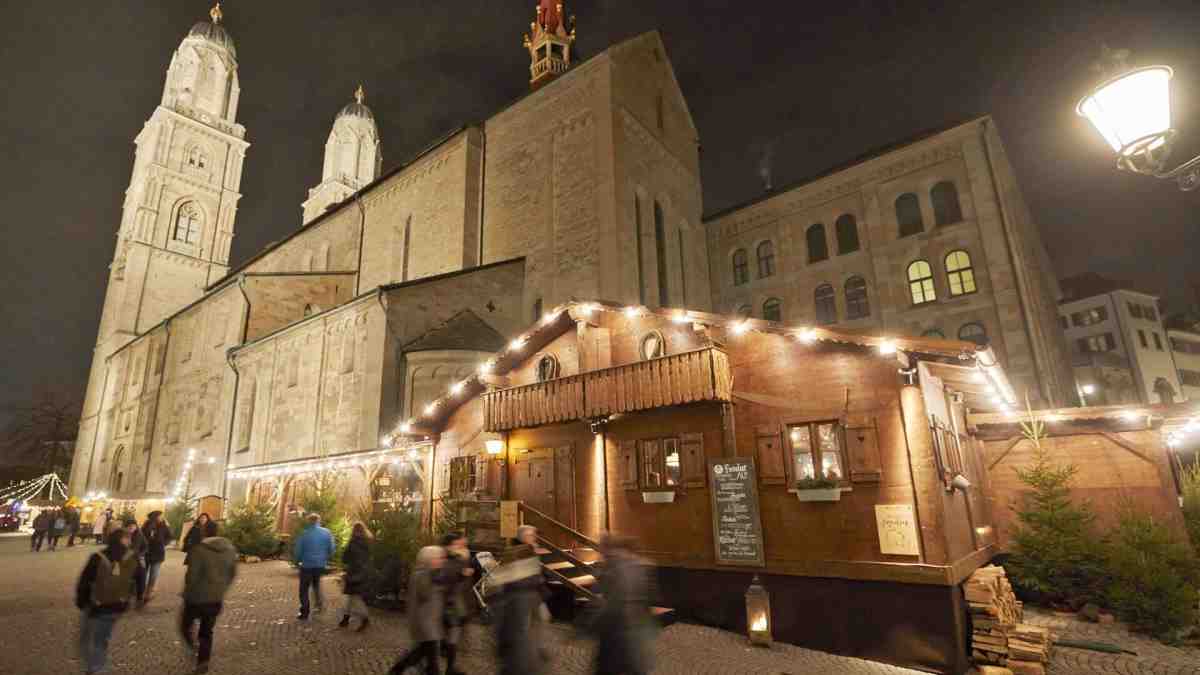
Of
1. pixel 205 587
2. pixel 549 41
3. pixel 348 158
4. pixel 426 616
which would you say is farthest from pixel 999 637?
pixel 348 158

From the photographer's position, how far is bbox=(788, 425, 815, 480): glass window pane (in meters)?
9.79

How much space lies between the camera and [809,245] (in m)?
28.6

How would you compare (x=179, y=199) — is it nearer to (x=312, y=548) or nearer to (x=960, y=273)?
(x=312, y=548)

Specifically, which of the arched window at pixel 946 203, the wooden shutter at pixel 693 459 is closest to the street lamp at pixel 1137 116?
the wooden shutter at pixel 693 459

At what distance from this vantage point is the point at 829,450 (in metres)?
9.62

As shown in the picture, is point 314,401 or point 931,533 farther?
point 314,401

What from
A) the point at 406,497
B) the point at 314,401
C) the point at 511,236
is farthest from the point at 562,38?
the point at 406,497

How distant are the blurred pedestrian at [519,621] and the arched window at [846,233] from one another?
25.2 meters

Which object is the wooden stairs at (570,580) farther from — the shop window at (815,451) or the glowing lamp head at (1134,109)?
the glowing lamp head at (1134,109)

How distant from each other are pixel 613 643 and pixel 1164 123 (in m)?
5.57

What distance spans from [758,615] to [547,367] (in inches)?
278

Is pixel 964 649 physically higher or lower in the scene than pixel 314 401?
lower

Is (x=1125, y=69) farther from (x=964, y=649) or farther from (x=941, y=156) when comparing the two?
(x=941, y=156)

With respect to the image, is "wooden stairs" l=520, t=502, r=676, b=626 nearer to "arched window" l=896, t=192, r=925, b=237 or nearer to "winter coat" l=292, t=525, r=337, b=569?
"winter coat" l=292, t=525, r=337, b=569
